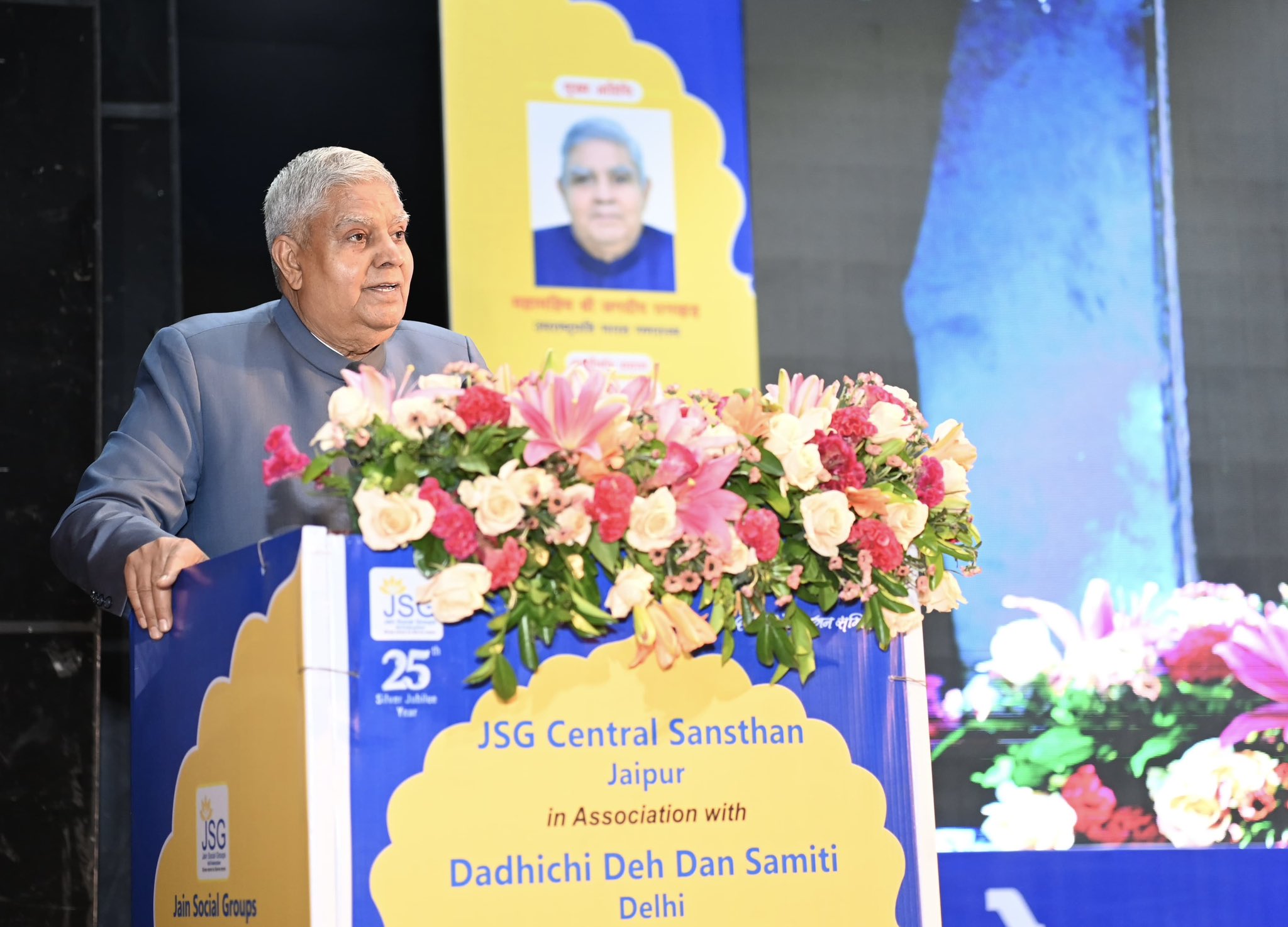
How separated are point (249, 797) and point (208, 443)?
694 millimetres

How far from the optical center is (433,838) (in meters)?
1.35

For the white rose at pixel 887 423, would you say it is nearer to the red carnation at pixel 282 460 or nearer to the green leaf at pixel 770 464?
the green leaf at pixel 770 464

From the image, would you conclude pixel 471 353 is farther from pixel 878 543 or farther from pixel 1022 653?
pixel 1022 653

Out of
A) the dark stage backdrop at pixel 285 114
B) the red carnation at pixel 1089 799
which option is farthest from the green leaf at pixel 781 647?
the red carnation at pixel 1089 799

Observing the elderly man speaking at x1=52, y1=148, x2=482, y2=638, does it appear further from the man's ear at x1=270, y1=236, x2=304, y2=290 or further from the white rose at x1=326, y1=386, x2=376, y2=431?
the white rose at x1=326, y1=386, x2=376, y2=431

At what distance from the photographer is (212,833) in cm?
151

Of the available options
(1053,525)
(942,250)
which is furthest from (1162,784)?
(942,250)

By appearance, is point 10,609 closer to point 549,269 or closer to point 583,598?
point 549,269

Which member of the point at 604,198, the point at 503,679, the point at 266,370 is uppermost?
the point at 604,198

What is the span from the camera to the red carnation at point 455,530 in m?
1.35

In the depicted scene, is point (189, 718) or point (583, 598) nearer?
point (583, 598)

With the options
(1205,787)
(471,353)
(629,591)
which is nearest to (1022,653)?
(1205,787)

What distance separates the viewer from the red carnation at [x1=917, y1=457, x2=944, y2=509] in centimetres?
157

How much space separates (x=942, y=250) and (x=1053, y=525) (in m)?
0.81
